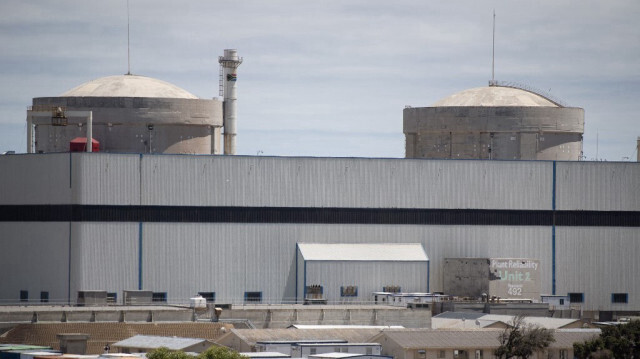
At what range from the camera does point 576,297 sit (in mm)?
102812

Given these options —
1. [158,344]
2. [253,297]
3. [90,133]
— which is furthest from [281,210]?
[158,344]

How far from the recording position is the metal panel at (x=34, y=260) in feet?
312

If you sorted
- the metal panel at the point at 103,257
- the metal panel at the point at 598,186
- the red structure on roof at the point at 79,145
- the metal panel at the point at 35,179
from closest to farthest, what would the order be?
the metal panel at the point at 103,257 → the metal panel at the point at 35,179 → the red structure on roof at the point at 79,145 → the metal panel at the point at 598,186

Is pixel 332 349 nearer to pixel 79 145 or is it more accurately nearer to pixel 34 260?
pixel 34 260

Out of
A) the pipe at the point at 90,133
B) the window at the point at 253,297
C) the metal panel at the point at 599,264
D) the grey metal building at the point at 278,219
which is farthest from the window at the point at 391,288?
the pipe at the point at 90,133

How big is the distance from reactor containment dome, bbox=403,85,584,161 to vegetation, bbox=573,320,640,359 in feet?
83.9

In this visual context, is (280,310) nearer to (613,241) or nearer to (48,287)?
(48,287)

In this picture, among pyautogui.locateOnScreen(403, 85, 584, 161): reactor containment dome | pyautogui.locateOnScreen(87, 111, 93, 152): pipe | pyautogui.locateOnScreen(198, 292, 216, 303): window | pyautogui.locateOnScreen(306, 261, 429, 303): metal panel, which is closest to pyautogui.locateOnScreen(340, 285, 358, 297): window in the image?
pyautogui.locateOnScreen(306, 261, 429, 303): metal panel

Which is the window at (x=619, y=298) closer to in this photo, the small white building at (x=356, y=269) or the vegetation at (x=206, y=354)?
the small white building at (x=356, y=269)

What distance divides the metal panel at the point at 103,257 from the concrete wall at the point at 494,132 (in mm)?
25745

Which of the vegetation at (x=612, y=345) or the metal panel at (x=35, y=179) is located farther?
the metal panel at (x=35, y=179)

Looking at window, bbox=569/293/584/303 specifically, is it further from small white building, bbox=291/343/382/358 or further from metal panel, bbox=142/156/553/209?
small white building, bbox=291/343/382/358

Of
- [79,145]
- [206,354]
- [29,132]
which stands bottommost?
[206,354]

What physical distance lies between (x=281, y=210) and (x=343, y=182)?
15.1 feet
